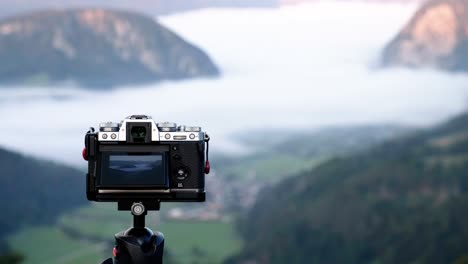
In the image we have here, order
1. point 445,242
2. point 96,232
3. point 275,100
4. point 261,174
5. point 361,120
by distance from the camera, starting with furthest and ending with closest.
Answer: point 275,100, point 361,120, point 261,174, point 445,242, point 96,232

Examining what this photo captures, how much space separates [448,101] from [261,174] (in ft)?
223

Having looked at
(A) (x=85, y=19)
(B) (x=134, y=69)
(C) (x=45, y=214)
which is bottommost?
(C) (x=45, y=214)

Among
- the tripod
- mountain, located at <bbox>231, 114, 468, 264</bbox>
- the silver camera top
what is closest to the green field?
mountain, located at <bbox>231, 114, 468, 264</bbox>

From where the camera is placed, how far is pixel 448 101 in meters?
158

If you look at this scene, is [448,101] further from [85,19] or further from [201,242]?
[201,242]

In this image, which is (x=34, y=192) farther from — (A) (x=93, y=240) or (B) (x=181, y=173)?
(B) (x=181, y=173)

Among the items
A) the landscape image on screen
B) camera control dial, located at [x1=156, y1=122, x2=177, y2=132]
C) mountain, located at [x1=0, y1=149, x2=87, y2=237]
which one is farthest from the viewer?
mountain, located at [x1=0, y1=149, x2=87, y2=237]

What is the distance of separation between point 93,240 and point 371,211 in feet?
102

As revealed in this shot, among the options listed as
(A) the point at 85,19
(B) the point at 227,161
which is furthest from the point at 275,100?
(B) the point at 227,161

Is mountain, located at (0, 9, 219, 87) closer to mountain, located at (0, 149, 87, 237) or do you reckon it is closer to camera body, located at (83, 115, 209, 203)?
mountain, located at (0, 149, 87, 237)

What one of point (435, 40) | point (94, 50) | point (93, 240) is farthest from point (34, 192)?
point (435, 40)

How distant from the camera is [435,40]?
152 m

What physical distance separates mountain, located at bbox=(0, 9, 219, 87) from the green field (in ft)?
82.5

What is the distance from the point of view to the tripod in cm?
380
